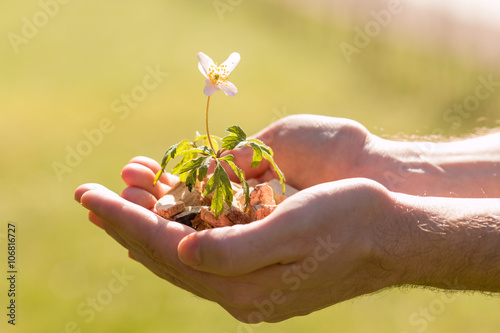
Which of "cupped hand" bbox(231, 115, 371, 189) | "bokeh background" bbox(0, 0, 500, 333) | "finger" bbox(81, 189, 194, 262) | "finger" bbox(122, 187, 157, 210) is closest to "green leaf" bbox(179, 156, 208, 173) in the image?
"finger" bbox(81, 189, 194, 262)

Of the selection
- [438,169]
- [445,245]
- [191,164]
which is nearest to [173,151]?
[191,164]

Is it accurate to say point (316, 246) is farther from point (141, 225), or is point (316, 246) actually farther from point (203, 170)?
point (141, 225)

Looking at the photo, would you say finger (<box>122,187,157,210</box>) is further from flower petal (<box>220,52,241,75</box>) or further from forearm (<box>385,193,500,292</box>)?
forearm (<box>385,193,500,292</box>)

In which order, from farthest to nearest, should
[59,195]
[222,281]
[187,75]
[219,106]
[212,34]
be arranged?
[212,34] → [187,75] → [219,106] → [59,195] → [222,281]

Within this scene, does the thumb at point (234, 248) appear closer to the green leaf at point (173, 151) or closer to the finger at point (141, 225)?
the finger at point (141, 225)

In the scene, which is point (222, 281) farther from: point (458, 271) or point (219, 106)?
point (219, 106)

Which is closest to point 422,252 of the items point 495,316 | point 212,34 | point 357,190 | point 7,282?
point 357,190
